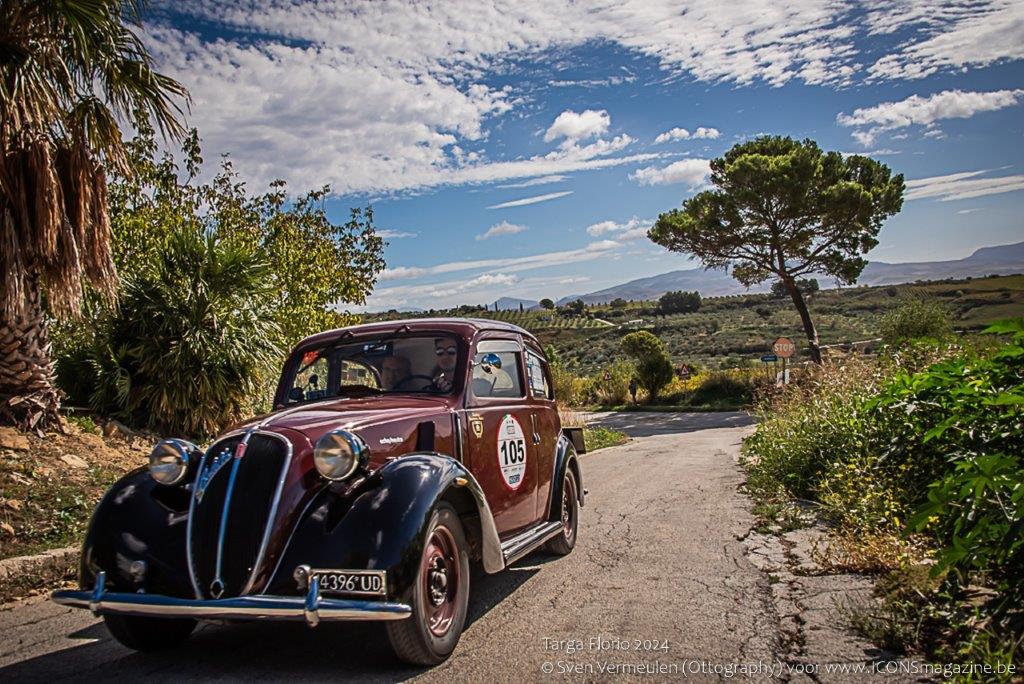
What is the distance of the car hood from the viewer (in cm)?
446

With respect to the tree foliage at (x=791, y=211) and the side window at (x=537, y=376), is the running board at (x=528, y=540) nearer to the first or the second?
the side window at (x=537, y=376)

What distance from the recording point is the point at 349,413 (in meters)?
4.88

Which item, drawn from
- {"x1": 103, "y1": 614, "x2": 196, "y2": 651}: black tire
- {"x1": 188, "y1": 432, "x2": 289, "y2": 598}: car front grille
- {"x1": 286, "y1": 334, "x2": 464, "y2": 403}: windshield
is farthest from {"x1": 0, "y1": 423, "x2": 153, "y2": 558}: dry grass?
{"x1": 188, "y1": 432, "x2": 289, "y2": 598}: car front grille

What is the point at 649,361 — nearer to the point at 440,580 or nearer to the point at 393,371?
the point at 393,371

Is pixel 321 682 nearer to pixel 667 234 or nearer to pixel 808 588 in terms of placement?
pixel 808 588

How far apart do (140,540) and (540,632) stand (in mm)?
2208

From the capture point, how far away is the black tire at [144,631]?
434 cm

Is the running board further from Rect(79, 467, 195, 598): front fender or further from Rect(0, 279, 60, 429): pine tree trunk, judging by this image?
Rect(0, 279, 60, 429): pine tree trunk

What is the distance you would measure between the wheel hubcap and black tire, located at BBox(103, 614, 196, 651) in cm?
139

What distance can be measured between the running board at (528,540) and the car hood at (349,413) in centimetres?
100


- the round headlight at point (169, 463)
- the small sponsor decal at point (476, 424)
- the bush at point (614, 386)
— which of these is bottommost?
the bush at point (614, 386)

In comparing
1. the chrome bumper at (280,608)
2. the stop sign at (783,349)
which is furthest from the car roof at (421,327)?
the stop sign at (783,349)

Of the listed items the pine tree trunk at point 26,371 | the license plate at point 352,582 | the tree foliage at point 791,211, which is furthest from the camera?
the tree foliage at point 791,211

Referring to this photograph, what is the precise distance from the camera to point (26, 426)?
29.0 feet
